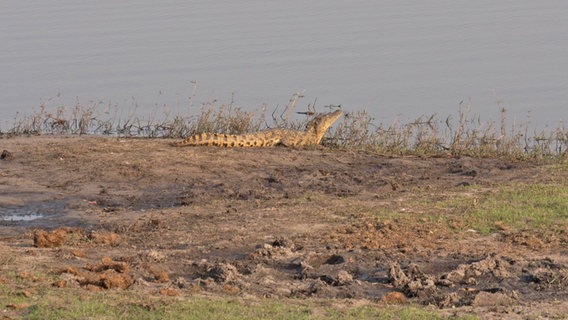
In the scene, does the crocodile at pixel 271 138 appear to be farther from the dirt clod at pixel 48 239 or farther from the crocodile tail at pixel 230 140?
the dirt clod at pixel 48 239

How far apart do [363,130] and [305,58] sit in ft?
26.4

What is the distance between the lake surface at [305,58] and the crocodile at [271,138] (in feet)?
9.01

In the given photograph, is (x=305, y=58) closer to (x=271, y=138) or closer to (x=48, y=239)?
(x=271, y=138)

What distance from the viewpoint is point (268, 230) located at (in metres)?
8.61

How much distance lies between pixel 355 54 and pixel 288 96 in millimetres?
4221

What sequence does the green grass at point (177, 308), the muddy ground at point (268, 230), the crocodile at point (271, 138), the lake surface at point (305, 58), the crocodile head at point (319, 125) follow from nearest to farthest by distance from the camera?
1. the green grass at point (177, 308)
2. the muddy ground at point (268, 230)
3. the crocodile at point (271, 138)
4. the crocodile head at point (319, 125)
5. the lake surface at point (305, 58)

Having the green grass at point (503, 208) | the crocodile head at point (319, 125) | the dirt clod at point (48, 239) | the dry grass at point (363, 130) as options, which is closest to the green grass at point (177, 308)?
the dirt clod at point (48, 239)

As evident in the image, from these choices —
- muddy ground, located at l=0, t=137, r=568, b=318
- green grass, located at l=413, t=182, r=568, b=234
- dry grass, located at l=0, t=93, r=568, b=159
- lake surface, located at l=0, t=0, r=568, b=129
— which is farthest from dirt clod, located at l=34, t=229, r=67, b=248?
lake surface, located at l=0, t=0, r=568, b=129

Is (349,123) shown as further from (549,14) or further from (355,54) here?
(549,14)

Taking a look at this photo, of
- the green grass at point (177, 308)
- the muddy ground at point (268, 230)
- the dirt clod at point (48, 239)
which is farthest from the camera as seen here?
the dirt clod at point (48, 239)

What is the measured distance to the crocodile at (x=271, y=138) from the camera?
1305 cm

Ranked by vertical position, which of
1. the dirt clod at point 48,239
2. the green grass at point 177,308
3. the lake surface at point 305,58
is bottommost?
the green grass at point 177,308

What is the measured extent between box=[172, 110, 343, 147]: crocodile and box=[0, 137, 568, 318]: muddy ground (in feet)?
0.98

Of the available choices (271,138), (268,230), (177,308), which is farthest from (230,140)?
(177,308)
